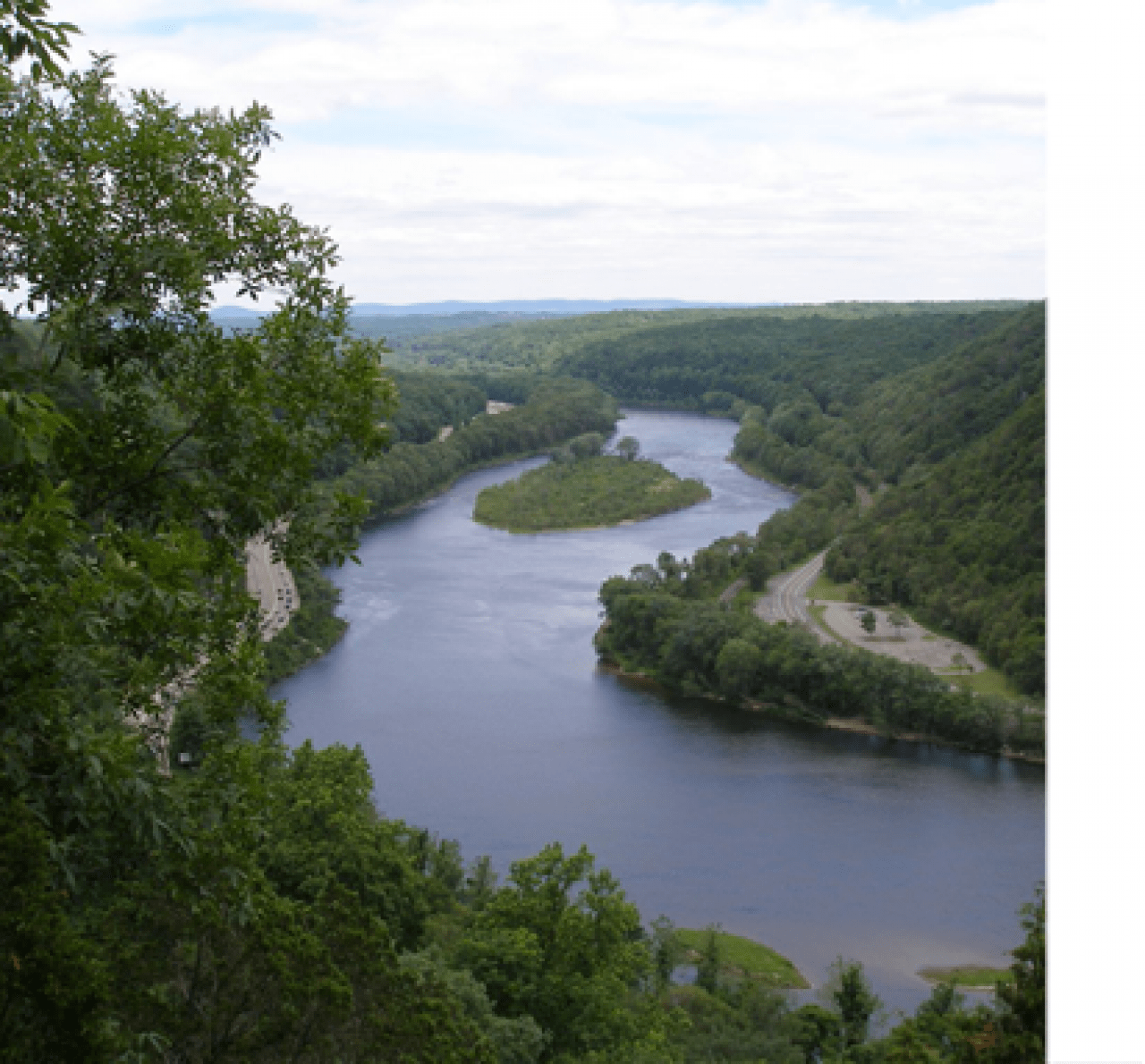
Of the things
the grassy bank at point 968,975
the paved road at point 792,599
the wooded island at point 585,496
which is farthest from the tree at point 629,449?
the grassy bank at point 968,975

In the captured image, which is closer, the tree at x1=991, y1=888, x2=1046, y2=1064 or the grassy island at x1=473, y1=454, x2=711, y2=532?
the tree at x1=991, y1=888, x2=1046, y2=1064

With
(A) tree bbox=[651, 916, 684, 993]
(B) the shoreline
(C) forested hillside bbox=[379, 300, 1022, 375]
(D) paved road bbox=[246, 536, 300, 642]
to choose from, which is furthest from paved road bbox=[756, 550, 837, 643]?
(C) forested hillside bbox=[379, 300, 1022, 375]

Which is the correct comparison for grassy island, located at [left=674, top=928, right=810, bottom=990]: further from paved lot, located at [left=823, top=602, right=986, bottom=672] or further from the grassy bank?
paved lot, located at [left=823, top=602, right=986, bottom=672]

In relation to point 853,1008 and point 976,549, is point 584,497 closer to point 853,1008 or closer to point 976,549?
point 976,549

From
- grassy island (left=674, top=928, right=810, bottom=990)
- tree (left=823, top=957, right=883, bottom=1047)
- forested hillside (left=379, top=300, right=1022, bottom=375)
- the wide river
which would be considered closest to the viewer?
tree (left=823, top=957, right=883, bottom=1047)

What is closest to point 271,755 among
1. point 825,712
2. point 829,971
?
point 829,971

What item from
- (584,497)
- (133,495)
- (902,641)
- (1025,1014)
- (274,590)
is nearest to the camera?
(133,495)

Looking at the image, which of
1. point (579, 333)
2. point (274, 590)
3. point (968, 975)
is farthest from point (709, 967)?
point (579, 333)
